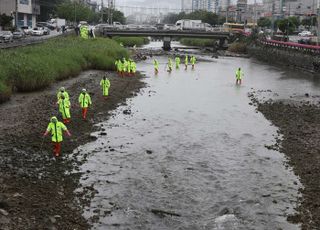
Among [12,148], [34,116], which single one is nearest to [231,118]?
[34,116]

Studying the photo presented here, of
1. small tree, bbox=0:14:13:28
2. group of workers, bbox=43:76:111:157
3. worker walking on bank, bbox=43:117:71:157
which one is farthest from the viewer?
small tree, bbox=0:14:13:28

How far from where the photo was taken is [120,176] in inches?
755

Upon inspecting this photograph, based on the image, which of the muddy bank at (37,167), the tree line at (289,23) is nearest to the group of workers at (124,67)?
the muddy bank at (37,167)

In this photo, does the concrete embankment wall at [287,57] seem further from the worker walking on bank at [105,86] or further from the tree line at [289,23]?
the worker walking on bank at [105,86]

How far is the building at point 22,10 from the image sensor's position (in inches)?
3871

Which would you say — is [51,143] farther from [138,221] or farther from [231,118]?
[231,118]

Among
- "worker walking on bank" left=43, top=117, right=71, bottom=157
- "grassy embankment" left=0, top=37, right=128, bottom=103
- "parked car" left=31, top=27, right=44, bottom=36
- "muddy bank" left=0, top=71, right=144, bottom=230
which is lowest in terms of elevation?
"muddy bank" left=0, top=71, right=144, bottom=230

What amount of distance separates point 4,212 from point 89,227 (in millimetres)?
2476

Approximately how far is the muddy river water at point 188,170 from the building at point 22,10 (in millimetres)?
65908

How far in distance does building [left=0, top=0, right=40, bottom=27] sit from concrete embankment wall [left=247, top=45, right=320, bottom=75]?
4632cm

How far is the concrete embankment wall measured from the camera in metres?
63.9

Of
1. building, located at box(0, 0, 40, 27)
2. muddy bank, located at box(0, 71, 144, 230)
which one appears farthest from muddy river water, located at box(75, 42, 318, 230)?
building, located at box(0, 0, 40, 27)

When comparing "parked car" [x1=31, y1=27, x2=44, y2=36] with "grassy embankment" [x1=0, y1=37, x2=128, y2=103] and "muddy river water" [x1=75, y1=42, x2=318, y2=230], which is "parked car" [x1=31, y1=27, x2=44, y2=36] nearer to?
"grassy embankment" [x1=0, y1=37, x2=128, y2=103]

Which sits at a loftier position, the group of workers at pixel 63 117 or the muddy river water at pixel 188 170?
the group of workers at pixel 63 117
